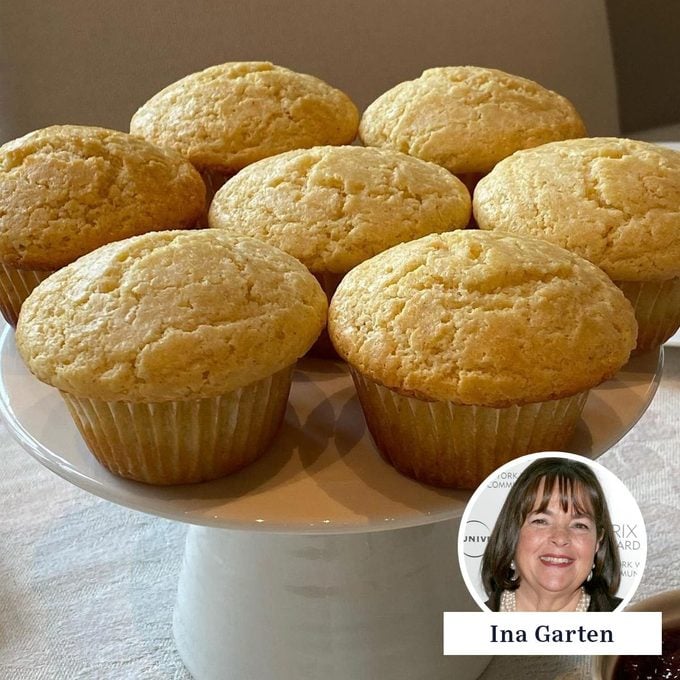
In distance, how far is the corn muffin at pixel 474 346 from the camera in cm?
105

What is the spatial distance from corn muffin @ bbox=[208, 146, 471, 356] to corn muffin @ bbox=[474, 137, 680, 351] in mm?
90

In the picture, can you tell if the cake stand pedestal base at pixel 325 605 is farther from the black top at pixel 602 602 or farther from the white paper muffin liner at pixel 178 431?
the black top at pixel 602 602

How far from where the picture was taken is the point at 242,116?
67.1 inches

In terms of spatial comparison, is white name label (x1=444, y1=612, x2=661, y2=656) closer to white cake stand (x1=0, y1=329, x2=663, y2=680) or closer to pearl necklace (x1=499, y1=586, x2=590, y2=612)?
pearl necklace (x1=499, y1=586, x2=590, y2=612)

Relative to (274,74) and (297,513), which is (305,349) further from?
(274,74)

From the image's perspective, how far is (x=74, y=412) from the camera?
1164mm

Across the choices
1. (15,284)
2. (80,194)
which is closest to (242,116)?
(80,194)

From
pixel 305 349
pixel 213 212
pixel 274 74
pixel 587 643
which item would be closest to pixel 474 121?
pixel 274 74

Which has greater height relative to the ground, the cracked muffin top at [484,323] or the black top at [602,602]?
the cracked muffin top at [484,323]

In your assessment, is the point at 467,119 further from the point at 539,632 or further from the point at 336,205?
the point at 539,632

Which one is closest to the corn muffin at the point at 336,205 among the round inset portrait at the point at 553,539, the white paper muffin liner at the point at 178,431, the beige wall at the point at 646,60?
the white paper muffin liner at the point at 178,431

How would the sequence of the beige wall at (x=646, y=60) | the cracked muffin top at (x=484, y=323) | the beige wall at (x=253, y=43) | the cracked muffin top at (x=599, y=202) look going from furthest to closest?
1. the beige wall at (x=646, y=60)
2. the beige wall at (x=253, y=43)
3. the cracked muffin top at (x=599, y=202)
4. the cracked muffin top at (x=484, y=323)

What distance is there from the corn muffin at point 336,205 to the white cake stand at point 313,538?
0.66ft

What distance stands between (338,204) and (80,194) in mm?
439
